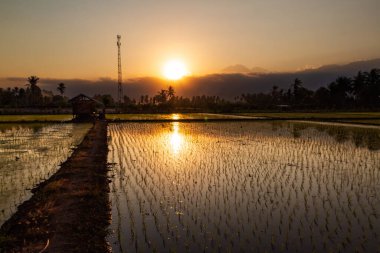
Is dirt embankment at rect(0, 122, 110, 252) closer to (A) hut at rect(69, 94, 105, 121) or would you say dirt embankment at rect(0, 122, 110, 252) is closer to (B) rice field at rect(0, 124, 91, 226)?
(B) rice field at rect(0, 124, 91, 226)

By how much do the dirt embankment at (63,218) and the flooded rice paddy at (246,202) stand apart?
0.30 m

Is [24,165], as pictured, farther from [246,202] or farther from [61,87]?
[61,87]

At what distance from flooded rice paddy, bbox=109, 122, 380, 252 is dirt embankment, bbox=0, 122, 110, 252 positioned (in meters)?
0.30

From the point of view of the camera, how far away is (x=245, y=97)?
133625 millimetres

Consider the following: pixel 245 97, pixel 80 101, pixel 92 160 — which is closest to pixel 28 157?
pixel 92 160

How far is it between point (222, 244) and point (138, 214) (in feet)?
6.64

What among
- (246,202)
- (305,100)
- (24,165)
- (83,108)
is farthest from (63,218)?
(305,100)

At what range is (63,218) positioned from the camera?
612 cm

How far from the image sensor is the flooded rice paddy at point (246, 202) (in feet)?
17.0

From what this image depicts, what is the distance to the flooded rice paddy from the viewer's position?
17.0ft

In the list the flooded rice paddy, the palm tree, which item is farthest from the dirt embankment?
the palm tree

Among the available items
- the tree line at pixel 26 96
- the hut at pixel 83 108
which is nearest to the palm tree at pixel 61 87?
the tree line at pixel 26 96

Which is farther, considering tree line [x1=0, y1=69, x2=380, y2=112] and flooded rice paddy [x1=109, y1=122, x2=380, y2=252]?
tree line [x1=0, y1=69, x2=380, y2=112]

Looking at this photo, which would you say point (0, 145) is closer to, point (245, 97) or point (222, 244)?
point (222, 244)
